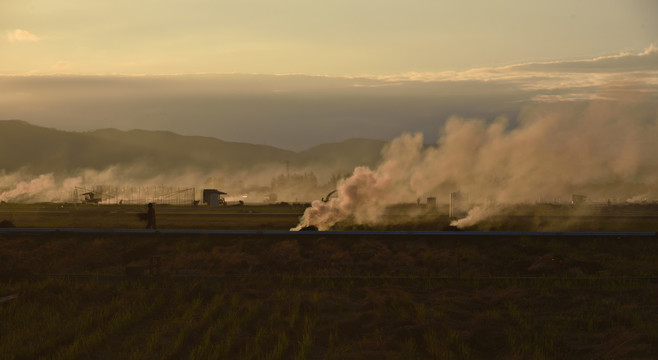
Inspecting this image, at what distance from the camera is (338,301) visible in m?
28.6

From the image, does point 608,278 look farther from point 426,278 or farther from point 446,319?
point 446,319

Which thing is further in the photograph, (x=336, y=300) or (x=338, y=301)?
Answer: (x=336, y=300)

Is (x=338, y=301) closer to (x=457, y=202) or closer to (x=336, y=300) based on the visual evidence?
(x=336, y=300)

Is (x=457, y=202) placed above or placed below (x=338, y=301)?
above

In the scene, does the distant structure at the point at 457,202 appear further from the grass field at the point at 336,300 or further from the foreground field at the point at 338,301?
the foreground field at the point at 338,301

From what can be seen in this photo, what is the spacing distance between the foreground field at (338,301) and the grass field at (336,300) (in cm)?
8

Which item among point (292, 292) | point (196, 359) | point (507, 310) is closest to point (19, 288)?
point (292, 292)

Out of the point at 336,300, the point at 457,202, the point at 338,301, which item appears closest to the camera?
the point at 338,301

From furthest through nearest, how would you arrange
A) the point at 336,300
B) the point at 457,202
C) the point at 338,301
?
the point at 457,202 < the point at 336,300 < the point at 338,301

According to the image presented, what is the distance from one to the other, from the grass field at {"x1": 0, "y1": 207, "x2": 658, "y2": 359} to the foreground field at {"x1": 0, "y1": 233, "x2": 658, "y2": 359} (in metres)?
0.08

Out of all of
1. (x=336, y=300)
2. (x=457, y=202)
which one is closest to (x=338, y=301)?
(x=336, y=300)

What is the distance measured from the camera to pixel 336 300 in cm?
2878

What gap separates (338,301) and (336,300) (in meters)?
0.18

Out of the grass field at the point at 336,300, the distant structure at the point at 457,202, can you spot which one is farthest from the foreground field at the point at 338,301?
the distant structure at the point at 457,202
